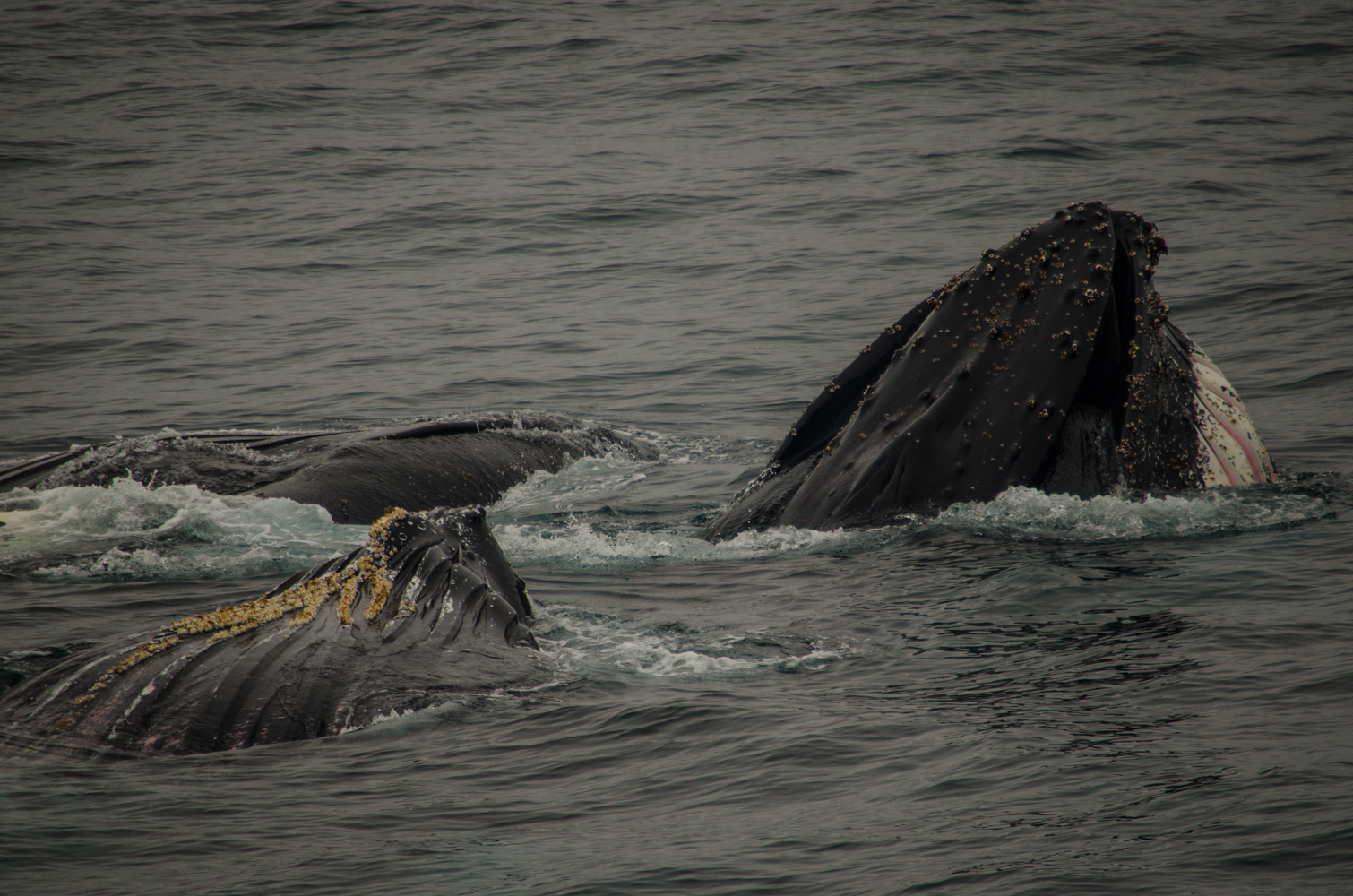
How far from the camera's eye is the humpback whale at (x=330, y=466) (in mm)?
9625

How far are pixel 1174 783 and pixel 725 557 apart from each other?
3451 mm

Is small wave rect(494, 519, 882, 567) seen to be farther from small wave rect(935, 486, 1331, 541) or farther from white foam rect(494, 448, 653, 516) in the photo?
white foam rect(494, 448, 653, 516)

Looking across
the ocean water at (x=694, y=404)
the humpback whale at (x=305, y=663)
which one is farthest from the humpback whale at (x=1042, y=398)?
the humpback whale at (x=305, y=663)

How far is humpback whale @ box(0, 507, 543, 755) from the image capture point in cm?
480

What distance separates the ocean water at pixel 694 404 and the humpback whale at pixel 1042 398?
0.24 meters

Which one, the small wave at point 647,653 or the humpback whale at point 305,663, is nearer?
the humpback whale at point 305,663

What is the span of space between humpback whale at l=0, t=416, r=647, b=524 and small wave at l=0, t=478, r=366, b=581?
0.81 ft

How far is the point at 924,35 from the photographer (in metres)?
33.9

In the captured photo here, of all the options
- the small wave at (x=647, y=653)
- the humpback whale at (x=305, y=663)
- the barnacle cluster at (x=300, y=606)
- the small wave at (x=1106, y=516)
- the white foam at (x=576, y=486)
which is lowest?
the white foam at (x=576, y=486)

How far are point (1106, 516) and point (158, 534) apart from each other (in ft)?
19.5

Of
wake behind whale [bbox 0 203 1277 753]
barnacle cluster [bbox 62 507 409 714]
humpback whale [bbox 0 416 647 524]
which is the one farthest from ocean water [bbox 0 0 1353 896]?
barnacle cluster [bbox 62 507 409 714]

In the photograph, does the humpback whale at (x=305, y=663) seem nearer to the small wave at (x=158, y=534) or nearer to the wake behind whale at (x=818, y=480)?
the wake behind whale at (x=818, y=480)

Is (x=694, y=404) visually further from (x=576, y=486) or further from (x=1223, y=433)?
(x=1223, y=433)

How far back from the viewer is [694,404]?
14.1 meters
